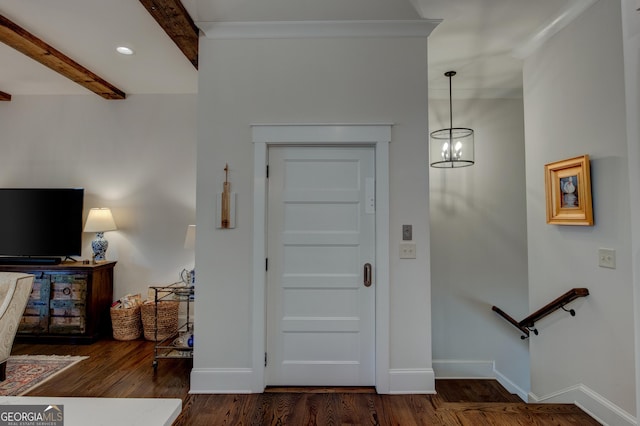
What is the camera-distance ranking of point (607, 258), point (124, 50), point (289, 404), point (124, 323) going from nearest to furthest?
point (607, 258)
point (289, 404)
point (124, 50)
point (124, 323)

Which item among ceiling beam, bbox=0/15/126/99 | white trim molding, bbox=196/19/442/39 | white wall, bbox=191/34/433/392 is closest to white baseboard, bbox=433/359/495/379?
white wall, bbox=191/34/433/392

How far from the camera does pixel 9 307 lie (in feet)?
8.60

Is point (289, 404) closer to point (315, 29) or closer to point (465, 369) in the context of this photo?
point (465, 369)

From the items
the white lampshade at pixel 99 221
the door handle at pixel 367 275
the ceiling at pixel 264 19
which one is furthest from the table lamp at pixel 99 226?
the door handle at pixel 367 275

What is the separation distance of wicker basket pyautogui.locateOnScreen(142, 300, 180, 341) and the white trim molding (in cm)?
276

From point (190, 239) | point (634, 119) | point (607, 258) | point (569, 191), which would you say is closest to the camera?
point (634, 119)

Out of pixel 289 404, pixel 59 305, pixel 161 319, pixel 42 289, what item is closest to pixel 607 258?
pixel 289 404

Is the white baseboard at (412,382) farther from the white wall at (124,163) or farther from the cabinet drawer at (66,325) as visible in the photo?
the cabinet drawer at (66,325)

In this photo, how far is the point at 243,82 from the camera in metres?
2.58

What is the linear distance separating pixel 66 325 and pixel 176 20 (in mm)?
3326

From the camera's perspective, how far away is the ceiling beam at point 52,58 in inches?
105

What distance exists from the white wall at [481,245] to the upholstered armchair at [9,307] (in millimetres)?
3978

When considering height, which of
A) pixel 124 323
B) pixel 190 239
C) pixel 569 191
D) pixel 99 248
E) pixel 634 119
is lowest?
pixel 124 323

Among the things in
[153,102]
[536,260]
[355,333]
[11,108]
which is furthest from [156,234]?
[536,260]
